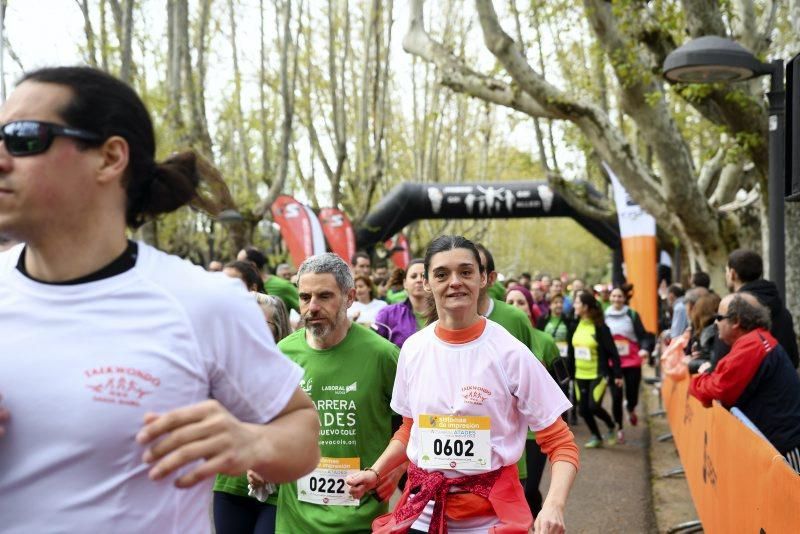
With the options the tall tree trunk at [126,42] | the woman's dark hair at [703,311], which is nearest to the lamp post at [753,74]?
the woman's dark hair at [703,311]

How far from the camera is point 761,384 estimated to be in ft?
19.9

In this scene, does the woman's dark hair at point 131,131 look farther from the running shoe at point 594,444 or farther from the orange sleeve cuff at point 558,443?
the running shoe at point 594,444

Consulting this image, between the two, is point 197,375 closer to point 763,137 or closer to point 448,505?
point 448,505

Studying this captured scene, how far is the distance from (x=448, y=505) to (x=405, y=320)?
351 centimetres

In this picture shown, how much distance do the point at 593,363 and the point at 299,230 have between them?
25.1 ft

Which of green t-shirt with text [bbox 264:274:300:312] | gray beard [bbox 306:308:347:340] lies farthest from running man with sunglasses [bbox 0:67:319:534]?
green t-shirt with text [bbox 264:274:300:312]

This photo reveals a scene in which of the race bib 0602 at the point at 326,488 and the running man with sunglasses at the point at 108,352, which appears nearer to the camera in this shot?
the running man with sunglasses at the point at 108,352

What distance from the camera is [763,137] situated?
1072cm

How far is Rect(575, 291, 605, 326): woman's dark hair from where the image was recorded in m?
11.1

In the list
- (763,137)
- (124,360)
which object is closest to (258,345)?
(124,360)

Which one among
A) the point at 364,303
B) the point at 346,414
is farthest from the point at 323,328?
the point at 364,303

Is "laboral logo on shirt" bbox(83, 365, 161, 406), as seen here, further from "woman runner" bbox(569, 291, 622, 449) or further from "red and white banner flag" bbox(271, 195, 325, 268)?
"red and white banner flag" bbox(271, 195, 325, 268)

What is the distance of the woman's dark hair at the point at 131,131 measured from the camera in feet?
5.82

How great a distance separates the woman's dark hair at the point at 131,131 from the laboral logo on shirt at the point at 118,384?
1.20ft
